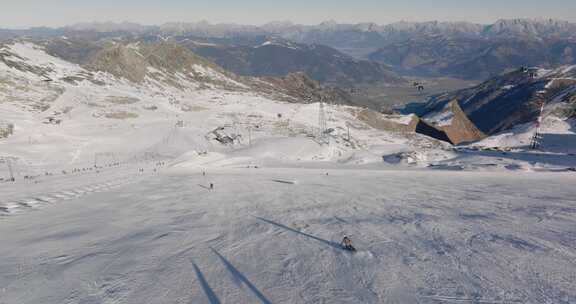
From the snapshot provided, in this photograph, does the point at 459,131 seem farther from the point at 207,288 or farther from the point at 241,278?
the point at 207,288

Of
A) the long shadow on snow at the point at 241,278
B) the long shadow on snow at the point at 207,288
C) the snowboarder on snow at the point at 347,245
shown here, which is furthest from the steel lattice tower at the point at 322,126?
the long shadow on snow at the point at 207,288

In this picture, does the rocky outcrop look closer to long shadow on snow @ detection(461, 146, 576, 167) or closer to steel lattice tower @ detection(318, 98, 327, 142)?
steel lattice tower @ detection(318, 98, 327, 142)

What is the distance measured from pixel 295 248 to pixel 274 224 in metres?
5.34

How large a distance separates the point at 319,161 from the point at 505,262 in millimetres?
50722

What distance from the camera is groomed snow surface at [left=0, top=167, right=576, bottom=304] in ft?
50.3

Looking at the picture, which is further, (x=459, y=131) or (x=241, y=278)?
(x=459, y=131)

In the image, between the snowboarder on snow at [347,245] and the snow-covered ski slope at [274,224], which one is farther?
the snowboarder on snow at [347,245]

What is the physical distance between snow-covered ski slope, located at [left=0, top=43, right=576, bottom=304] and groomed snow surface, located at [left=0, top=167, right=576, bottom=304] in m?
0.10

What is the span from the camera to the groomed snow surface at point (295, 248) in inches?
603

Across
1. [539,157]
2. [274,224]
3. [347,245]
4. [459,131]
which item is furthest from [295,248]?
[459,131]

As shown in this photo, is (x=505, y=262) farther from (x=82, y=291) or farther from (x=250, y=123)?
(x=250, y=123)

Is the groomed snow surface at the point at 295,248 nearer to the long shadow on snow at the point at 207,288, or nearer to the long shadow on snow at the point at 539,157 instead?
the long shadow on snow at the point at 207,288

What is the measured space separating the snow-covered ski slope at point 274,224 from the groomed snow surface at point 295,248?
0.34ft

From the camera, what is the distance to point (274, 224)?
83.4 ft
